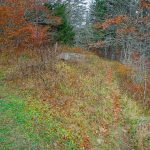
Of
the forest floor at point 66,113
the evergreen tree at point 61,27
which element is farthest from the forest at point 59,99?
the evergreen tree at point 61,27

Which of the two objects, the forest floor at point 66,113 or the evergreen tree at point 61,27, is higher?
the evergreen tree at point 61,27

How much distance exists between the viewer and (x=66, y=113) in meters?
12.6

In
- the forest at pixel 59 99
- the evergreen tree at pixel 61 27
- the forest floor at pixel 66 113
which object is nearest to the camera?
the forest floor at pixel 66 113

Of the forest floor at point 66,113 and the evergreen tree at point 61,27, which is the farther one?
the evergreen tree at point 61,27

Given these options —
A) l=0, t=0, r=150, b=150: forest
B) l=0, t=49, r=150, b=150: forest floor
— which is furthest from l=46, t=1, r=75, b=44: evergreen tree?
l=0, t=49, r=150, b=150: forest floor

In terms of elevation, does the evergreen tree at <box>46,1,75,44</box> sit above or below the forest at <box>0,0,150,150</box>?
above

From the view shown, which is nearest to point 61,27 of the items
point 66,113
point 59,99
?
point 59,99

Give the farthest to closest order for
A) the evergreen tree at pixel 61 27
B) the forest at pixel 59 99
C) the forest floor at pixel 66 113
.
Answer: the evergreen tree at pixel 61 27 < the forest at pixel 59 99 < the forest floor at pixel 66 113

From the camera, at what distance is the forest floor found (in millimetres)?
10844

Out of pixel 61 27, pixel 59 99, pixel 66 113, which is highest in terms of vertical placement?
pixel 61 27

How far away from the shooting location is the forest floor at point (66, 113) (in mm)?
10844

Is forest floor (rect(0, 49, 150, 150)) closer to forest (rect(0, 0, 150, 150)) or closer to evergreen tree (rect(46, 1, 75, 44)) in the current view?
forest (rect(0, 0, 150, 150))

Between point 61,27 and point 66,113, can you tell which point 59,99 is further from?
point 61,27

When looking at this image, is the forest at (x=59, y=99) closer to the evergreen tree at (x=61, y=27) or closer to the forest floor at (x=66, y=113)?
the forest floor at (x=66, y=113)
